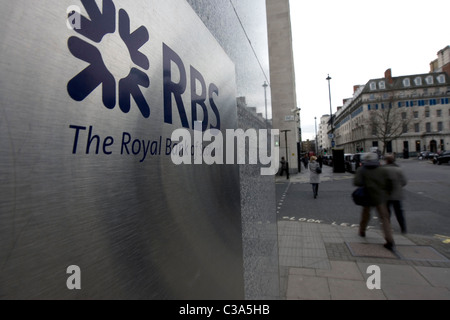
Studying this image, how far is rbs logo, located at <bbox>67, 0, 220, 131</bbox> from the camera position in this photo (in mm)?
698

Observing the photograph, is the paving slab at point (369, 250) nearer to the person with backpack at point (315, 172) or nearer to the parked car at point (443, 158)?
the person with backpack at point (315, 172)

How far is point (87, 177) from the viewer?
0.71 m

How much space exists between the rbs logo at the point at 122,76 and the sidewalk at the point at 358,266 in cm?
298

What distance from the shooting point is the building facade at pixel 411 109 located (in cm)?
5281

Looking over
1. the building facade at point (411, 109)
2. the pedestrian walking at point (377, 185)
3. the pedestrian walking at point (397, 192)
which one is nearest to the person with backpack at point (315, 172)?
the pedestrian walking at point (397, 192)

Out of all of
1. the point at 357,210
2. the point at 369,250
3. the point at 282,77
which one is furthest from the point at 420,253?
the point at 282,77

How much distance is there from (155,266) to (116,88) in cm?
68

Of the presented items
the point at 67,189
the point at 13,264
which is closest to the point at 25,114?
the point at 67,189

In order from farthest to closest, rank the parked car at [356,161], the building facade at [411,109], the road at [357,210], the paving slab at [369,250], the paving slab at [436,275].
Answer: the building facade at [411,109]
the parked car at [356,161]
the road at [357,210]
the paving slab at [369,250]
the paving slab at [436,275]

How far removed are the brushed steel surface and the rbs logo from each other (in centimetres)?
2

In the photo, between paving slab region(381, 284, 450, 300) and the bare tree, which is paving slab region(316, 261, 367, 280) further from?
the bare tree

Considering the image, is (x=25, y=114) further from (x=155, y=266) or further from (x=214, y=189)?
(x=214, y=189)

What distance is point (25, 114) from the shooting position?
0.57 metres

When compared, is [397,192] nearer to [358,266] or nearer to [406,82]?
[358,266]
